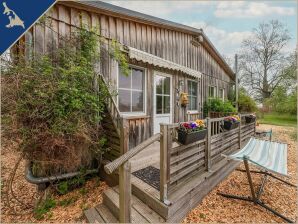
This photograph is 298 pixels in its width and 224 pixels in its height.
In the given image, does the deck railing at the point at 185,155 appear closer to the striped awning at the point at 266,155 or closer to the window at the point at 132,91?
the striped awning at the point at 266,155

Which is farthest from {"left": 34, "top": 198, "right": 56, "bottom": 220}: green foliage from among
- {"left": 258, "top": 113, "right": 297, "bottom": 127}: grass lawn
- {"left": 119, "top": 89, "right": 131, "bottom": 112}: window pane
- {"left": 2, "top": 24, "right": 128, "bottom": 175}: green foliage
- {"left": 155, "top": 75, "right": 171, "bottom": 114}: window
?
{"left": 258, "top": 113, "right": 297, "bottom": 127}: grass lawn

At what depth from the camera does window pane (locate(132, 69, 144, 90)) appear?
490 centimetres

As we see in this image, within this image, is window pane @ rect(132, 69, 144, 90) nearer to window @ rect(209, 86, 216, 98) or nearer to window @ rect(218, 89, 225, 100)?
window @ rect(209, 86, 216, 98)

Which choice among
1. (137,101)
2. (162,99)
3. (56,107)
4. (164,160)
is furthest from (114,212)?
(162,99)

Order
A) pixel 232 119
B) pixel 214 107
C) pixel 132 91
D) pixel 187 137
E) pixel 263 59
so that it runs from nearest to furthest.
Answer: pixel 187 137, pixel 232 119, pixel 132 91, pixel 214 107, pixel 263 59

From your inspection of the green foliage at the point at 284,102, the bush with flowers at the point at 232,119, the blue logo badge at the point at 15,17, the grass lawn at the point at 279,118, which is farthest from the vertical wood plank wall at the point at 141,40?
the grass lawn at the point at 279,118

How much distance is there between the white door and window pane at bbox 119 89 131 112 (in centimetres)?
100

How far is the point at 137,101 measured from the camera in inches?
197

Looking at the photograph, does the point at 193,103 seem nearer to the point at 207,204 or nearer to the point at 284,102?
the point at 207,204

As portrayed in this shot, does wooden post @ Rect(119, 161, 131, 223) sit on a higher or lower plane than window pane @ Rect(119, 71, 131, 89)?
lower

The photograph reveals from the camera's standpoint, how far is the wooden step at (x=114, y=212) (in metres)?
2.36

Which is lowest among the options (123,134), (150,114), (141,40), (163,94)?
(123,134)

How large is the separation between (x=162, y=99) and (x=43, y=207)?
4175 mm

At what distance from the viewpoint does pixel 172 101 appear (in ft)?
19.9
